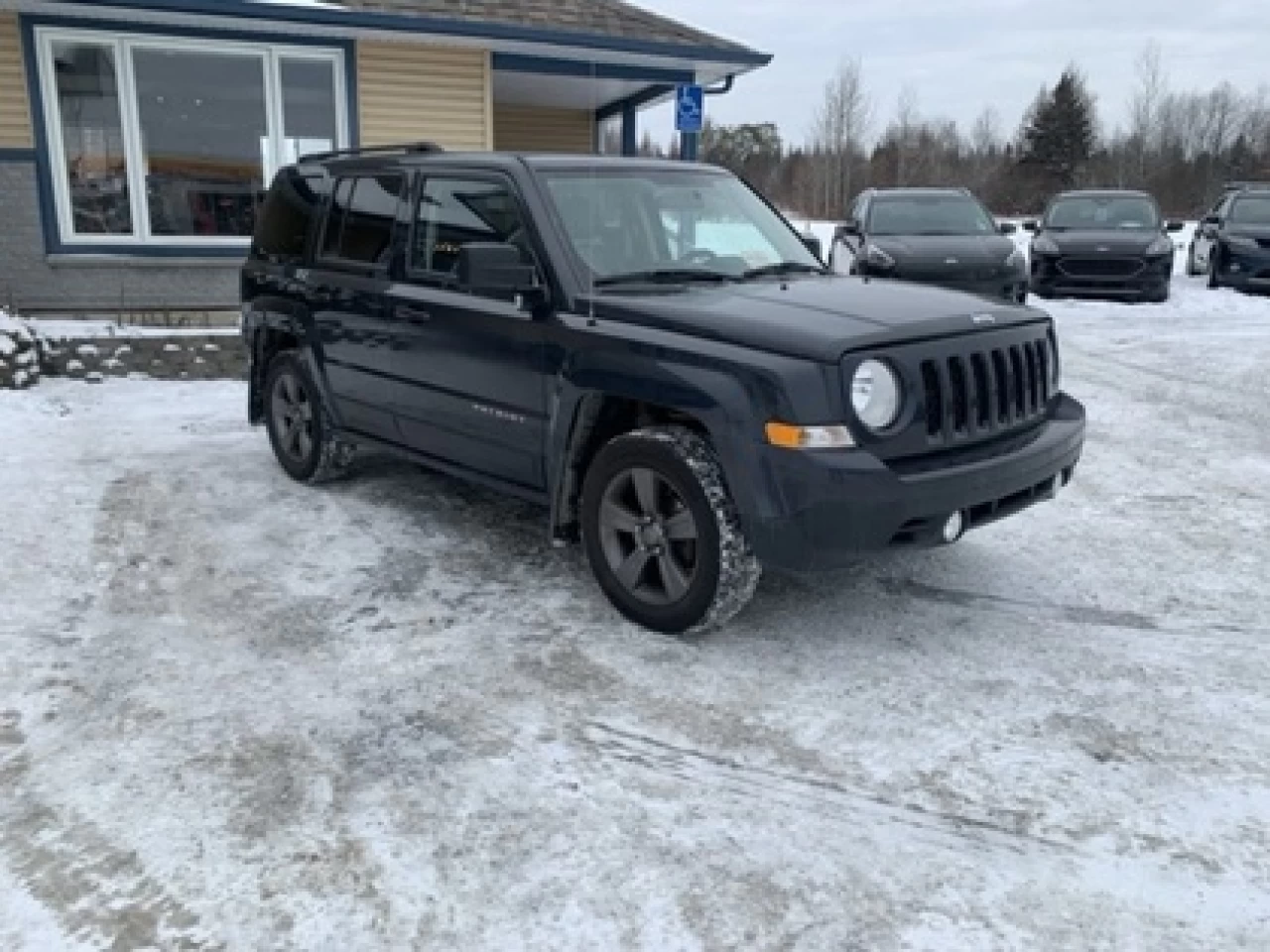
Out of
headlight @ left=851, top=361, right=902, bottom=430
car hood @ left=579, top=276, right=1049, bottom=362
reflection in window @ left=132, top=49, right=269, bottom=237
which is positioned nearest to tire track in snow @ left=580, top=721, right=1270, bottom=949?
headlight @ left=851, top=361, right=902, bottom=430

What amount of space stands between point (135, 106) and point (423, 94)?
2908 mm

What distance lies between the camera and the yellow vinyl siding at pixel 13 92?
393 inches

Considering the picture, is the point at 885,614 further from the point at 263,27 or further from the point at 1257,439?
the point at 263,27

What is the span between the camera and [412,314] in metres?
4.91

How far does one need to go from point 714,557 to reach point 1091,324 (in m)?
10.8

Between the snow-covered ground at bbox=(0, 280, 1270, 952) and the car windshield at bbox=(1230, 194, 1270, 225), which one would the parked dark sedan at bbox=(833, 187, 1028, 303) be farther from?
the snow-covered ground at bbox=(0, 280, 1270, 952)

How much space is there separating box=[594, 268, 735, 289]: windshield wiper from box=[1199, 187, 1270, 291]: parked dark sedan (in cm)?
1377

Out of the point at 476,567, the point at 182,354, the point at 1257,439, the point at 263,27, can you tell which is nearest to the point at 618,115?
the point at 263,27

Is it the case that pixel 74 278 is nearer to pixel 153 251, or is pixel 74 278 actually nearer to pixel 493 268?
pixel 153 251

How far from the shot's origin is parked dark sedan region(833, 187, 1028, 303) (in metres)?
11.4

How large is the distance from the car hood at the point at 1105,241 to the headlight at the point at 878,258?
3.97 metres

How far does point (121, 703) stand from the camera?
354cm

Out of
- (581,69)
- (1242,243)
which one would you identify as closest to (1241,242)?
(1242,243)

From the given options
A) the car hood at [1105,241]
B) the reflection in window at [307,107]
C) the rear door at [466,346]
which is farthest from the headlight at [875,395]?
the car hood at [1105,241]
